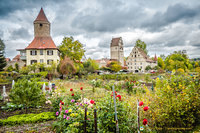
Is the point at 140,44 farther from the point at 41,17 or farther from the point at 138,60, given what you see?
the point at 41,17

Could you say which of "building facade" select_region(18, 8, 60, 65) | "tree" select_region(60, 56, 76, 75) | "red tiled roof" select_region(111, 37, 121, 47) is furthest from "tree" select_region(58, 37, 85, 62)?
"red tiled roof" select_region(111, 37, 121, 47)

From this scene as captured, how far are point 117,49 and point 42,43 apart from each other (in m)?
48.4

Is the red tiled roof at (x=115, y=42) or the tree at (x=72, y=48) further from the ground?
the red tiled roof at (x=115, y=42)

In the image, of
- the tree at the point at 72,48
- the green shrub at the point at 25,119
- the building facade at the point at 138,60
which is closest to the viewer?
the green shrub at the point at 25,119

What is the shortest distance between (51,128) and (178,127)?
3.92 meters

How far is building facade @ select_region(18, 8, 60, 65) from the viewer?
29219mm

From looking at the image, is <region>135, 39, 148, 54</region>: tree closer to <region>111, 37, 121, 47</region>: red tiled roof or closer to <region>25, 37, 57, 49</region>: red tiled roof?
<region>111, 37, 121, 47</region>: red tiled roof

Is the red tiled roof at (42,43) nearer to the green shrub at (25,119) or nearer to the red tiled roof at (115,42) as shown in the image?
the green shrub at (25,119)

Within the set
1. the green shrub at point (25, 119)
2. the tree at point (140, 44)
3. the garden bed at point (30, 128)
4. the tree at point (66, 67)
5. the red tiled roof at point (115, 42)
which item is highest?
the red tiled roof at point (115, 42)

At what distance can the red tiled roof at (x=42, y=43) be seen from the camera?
2942cm

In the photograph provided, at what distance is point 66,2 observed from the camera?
9.28 meters

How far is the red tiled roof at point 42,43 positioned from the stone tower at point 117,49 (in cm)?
4641

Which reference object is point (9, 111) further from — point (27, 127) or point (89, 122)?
point (89, 122)

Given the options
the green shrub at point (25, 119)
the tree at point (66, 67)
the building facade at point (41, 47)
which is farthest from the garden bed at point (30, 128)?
the building facade at point (41, 47)
